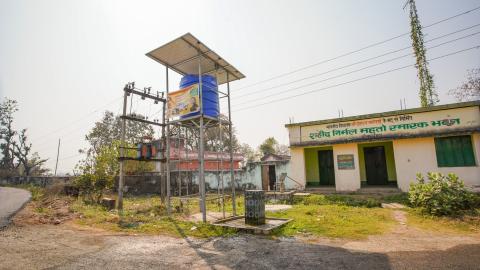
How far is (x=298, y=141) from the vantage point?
16.5m

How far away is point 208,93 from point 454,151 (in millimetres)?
13148

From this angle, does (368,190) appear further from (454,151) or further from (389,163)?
(454,151)

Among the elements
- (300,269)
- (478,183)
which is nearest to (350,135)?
(478,183)

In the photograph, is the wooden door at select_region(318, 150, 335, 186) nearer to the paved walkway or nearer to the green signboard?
the green signboard

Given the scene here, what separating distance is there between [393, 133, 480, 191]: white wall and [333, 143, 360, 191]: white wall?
209 centimetres

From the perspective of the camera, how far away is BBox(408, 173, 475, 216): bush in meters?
8.73

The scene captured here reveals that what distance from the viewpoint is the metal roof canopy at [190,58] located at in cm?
886

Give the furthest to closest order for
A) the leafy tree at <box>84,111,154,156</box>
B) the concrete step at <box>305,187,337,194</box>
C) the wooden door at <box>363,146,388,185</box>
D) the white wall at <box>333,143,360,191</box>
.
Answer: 1. the leafy tree at <box>84,111,154,156</box>
2. the wooden door at <box>363,146,388,185</box>
3. the concrete step at <box>305,187,337,194</box>
4. the white wall at <box>333,143,360,191</box>

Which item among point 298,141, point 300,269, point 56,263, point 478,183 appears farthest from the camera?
point 298,141

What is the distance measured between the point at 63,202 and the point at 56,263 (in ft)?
40.9

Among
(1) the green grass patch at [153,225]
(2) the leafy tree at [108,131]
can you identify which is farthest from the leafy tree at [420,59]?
(2) the leafy tree at [108,131]

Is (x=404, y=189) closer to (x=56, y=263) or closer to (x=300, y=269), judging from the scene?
(x=300, y=269)

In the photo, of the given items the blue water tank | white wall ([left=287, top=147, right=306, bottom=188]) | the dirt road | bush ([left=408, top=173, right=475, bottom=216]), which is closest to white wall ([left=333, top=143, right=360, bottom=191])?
white wall ([left=287, top=147, right=306, bottom=188])

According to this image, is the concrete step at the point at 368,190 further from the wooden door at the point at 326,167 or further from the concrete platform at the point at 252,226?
the concrete platform at the point at 252,226
